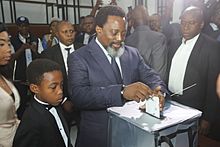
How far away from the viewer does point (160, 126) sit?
0.95 m

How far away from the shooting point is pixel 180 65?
2.06m

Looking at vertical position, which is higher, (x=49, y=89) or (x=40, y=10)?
(x=40, y=10)

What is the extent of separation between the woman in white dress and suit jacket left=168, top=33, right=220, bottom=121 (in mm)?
1271

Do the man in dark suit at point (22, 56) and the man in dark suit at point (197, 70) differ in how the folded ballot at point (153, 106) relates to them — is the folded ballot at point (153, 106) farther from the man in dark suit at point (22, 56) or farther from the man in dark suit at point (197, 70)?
the man in dark suit at point (22, 56)

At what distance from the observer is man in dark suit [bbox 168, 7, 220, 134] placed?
1923mm

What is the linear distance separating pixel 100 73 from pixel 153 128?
20.1 inches

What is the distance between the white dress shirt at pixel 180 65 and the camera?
2020 millimetres

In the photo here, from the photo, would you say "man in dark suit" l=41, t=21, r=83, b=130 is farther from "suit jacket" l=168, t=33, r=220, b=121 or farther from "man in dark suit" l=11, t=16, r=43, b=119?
"suit jacket" l=168, t=33, r=220, b=121

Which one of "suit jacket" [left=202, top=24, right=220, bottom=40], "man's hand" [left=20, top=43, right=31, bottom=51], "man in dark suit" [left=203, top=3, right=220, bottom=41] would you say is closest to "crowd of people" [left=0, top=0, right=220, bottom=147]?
"suit jacket" [left=202, top=24, right=220, bottom=40]

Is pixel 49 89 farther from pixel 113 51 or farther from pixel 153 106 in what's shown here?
pixel 153 106

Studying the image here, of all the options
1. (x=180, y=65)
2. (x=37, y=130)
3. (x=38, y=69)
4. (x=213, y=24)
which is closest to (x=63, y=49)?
(x=180, y=65)

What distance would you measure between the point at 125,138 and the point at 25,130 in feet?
1.49

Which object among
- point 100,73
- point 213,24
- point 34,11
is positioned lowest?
point 100,73

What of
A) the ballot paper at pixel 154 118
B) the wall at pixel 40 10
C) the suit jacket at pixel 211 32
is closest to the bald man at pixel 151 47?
the suit jacket at pixel 211 32
